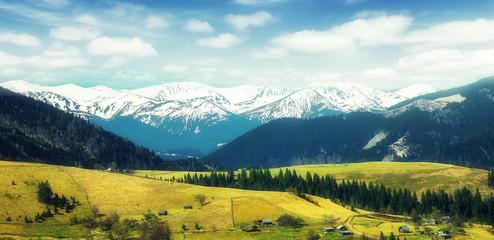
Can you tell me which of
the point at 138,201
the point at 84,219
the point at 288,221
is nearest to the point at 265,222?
the point at 288,221

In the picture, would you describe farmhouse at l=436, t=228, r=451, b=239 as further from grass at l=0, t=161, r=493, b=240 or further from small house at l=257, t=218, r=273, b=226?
small house at l=257, t=218, r=273, b=226

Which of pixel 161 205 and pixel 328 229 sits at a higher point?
pixel 161 205

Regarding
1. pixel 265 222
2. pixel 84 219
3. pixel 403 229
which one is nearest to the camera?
pixel 84 219

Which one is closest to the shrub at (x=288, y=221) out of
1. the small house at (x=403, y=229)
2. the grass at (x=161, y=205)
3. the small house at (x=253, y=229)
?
the grass at (x=161, y=205)

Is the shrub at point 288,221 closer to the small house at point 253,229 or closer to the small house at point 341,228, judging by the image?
the small house at point 253,229

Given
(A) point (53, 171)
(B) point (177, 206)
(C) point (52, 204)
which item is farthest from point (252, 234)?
(A) point (53, 171)

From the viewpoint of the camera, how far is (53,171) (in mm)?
162125

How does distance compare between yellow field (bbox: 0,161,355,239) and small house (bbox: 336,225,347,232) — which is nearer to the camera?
yellow field (bbox: 0,161,355,239)

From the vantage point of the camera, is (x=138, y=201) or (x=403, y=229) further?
(x=138, y=201)

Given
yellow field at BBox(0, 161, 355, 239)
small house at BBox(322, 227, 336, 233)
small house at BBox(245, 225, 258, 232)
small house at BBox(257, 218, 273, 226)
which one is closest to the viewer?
small house at BBox(245, 225, 258, 232)

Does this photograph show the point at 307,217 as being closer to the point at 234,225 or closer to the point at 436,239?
the point at 234,225

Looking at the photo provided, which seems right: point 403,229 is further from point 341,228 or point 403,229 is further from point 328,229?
point 328,229

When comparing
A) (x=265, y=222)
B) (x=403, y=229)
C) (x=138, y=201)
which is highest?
(x=138, y=201)

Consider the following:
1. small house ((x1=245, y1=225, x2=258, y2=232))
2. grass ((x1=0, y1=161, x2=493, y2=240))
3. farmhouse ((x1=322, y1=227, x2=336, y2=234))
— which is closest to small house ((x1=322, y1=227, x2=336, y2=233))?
farmhouse ((x1=322, y1=227, x2=336, y2=234))
